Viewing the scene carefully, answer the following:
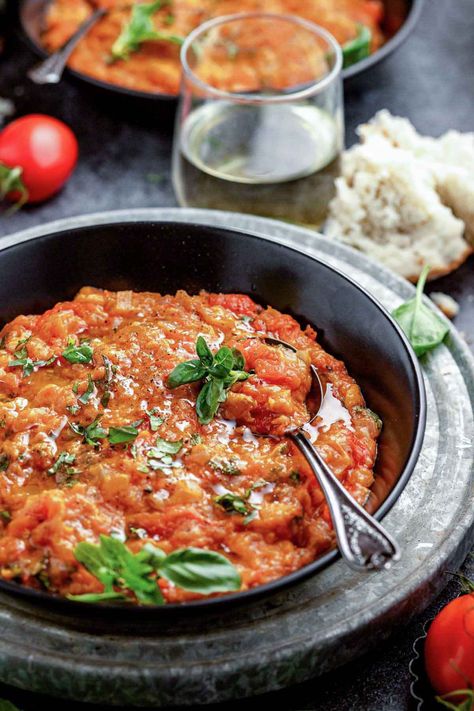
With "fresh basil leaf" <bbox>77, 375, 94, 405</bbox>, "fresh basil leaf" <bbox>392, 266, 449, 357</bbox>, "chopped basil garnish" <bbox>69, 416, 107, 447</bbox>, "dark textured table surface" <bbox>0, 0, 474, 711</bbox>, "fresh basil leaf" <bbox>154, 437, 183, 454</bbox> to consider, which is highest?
"fresh basil leaf" <bbox>154, 437, 183, 454</bbox>

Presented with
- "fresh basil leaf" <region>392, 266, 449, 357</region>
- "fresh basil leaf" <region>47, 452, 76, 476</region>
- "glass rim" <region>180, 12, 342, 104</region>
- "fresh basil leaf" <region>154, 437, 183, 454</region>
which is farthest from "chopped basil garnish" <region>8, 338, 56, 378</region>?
"glass rim" <region>180, 12, 342, 104</region>

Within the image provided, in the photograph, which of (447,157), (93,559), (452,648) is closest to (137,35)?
(447,157)

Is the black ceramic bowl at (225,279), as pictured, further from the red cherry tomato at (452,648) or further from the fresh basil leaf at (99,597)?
the fresh basil leaf at (99,597)

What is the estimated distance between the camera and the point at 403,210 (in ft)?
16.0

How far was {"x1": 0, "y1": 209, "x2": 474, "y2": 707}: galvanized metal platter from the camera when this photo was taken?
9.70 feet

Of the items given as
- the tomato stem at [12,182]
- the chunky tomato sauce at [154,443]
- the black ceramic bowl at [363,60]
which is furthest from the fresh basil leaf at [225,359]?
the black ceramic bowl at [363,60]

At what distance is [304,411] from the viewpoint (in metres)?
3.51

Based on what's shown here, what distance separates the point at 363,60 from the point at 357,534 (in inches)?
146

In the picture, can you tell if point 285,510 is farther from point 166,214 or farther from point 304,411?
point 166,214

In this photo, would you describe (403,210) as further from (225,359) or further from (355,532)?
(355,532)

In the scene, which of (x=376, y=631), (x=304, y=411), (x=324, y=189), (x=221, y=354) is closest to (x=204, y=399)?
(x=221, y=354)

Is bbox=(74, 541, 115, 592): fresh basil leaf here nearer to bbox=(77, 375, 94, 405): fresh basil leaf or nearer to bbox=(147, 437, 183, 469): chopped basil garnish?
bbox=(147, 437, 183, 469): chopped basil garnish

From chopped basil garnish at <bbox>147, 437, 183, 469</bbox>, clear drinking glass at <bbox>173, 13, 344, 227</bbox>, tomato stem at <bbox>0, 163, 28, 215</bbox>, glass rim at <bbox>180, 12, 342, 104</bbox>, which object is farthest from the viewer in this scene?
tomato stem at <bbox>0, 163, 28, 215</bbox>

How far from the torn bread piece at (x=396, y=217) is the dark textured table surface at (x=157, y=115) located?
0.23m
